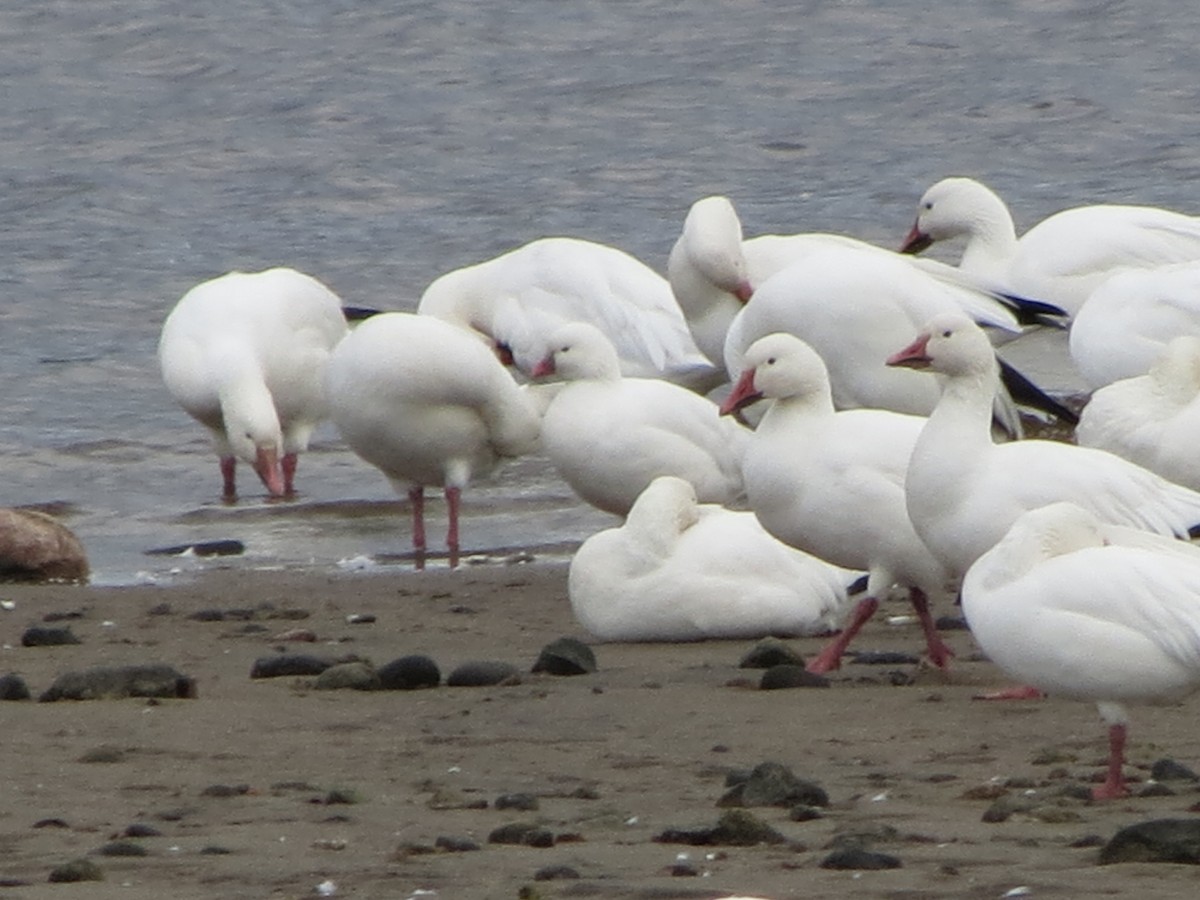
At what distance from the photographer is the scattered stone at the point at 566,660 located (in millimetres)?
6340

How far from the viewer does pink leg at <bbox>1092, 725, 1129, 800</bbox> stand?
4.67 m

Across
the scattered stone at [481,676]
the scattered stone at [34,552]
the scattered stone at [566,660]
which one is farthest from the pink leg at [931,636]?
the scattered stone at [34,552]

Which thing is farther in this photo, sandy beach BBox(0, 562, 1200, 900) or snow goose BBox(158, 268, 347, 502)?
snow goose BBox(158, 268, 347, 502)

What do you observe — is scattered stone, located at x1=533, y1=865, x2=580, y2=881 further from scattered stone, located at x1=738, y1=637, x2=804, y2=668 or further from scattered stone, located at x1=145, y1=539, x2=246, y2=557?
scattered stone, located at x1=145, y1=539, x2=246, y2=557

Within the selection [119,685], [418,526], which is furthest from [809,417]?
[418,526]

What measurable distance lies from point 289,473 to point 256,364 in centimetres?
53

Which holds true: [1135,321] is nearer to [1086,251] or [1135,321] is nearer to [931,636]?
[1086,251]

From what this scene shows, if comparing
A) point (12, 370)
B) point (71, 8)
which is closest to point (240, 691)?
point (12, 370)

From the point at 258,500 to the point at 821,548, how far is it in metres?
4.80

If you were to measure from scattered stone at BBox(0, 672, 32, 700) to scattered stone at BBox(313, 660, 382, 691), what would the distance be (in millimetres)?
668

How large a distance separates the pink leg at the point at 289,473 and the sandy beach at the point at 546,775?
3800mm

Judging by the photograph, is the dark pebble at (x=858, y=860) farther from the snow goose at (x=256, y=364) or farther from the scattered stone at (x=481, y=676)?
the snow goose at (x=256, y=364)

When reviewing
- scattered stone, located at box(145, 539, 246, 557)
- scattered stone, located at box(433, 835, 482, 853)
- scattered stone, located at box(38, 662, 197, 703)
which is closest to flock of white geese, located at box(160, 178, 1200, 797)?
scattered stone, located at box(145, 539, 246, 557)

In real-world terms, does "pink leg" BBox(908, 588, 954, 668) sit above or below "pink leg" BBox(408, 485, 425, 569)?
above
